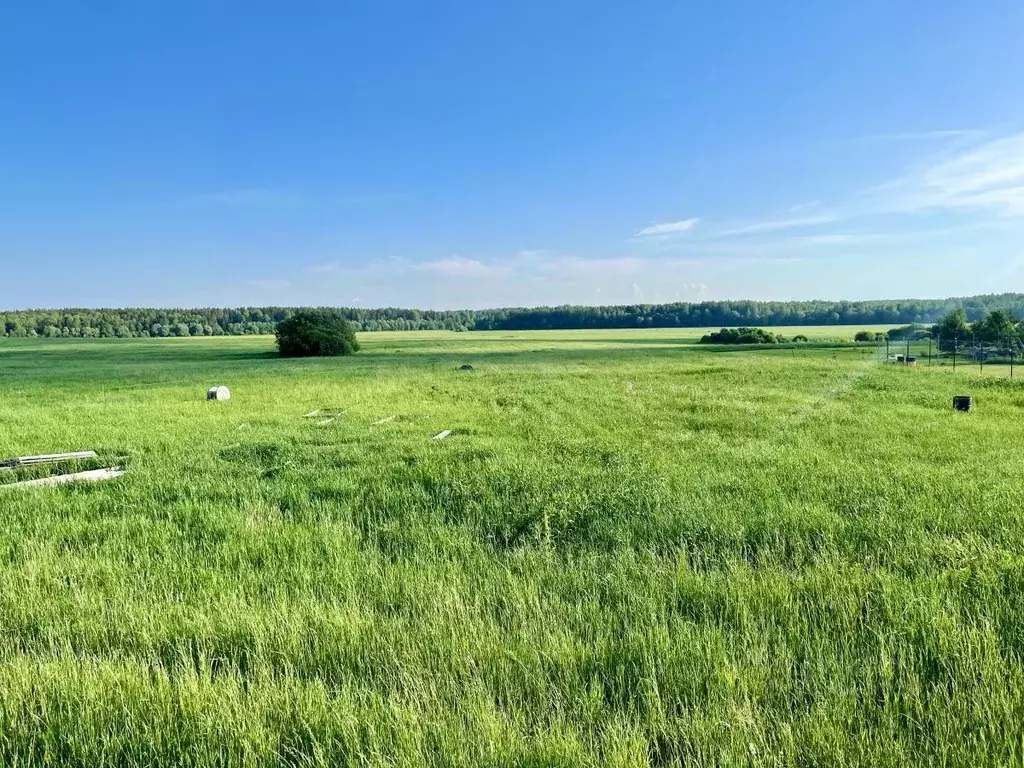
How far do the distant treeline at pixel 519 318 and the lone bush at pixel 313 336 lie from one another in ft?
206

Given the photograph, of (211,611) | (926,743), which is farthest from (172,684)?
(926,743)

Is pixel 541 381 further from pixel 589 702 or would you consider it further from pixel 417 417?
pixel 589 702

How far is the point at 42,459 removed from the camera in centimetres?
1199

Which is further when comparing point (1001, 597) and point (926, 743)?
point (1001, 597)

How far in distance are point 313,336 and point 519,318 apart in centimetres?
12071

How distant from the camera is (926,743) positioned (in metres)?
3.37

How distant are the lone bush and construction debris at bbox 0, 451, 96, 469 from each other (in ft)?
194

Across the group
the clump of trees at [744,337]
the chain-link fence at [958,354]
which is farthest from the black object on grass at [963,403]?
the clump of trees at [744,337]

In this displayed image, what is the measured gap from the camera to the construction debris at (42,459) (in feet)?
38.6

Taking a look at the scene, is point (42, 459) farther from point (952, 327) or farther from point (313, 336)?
point (952, 327)

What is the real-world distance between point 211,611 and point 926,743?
500 cm

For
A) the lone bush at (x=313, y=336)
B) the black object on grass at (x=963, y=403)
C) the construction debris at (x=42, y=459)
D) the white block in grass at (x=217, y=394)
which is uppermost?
the lone bush at (x=313, y=336)

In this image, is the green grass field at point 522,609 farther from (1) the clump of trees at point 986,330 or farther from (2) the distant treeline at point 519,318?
(2) the distant treeline at point 519,318

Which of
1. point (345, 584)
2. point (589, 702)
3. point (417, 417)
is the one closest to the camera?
point (589, 702)
